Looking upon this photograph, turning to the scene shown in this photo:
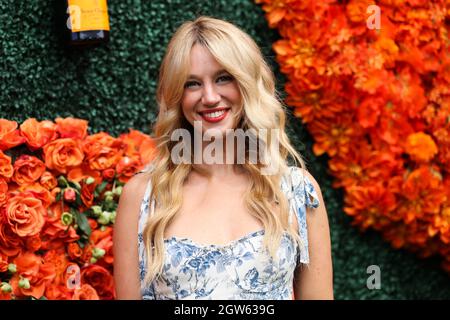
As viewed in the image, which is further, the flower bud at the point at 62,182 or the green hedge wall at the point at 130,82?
the green hedge wall at the point at 130,82

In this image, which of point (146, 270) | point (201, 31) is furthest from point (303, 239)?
point (201, 31)

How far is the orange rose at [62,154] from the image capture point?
142 inches

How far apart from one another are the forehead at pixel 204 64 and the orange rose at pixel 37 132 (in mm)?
889

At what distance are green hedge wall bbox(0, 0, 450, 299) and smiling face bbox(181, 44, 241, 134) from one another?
1.02m

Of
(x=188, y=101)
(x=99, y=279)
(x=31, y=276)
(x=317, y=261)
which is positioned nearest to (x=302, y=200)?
(x=317, y=261)

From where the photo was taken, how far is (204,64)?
308 centimetres

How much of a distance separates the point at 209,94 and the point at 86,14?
1.03 meters

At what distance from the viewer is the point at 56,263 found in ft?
11.9

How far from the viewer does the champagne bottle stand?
3.79 metres

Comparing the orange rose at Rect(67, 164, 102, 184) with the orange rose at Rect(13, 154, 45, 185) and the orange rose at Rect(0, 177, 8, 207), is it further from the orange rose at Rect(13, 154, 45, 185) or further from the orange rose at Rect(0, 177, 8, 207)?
Answer: the orange rose at Rect(0, 177, 8, 207)

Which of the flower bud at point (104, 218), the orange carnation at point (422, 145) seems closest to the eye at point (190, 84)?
the flower bud at point (104, 218)

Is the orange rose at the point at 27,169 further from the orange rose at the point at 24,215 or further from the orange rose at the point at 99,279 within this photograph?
the orange rose at the point at 99,279

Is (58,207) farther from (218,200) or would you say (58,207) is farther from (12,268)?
(218,200)

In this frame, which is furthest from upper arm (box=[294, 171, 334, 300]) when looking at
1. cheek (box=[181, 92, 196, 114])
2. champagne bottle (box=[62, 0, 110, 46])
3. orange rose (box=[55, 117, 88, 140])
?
champagne bottle (box=[62, 0, 110, 46])
